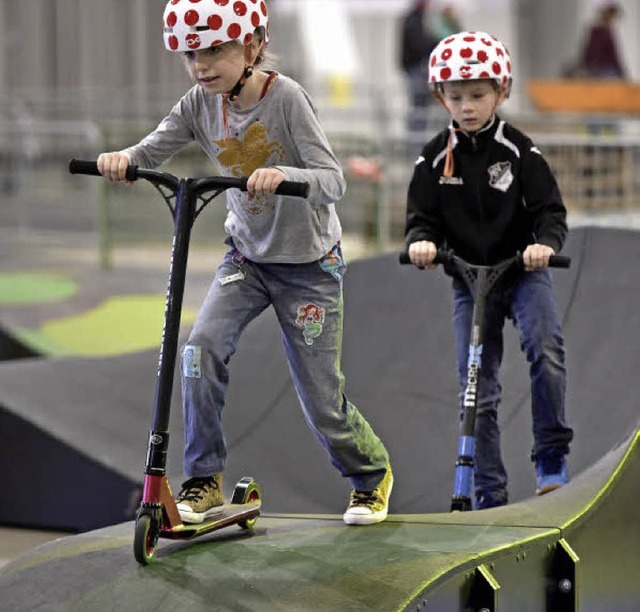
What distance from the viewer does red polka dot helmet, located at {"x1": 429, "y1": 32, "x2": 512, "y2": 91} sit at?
4.48m

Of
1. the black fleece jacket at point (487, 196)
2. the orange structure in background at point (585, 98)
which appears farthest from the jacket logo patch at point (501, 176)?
the orange structure in background at point (585, 98)

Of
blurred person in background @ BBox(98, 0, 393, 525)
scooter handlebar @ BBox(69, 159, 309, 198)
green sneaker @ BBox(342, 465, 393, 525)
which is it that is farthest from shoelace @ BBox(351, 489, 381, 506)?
scooter handlebar @ BBox(69, 159, 309, 198)

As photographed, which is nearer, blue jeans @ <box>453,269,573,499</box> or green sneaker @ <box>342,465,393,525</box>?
green sneaker @ <box>342,465,393,525</box>

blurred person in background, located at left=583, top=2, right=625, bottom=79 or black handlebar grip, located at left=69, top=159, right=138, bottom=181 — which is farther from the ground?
blurred person in background, located at left=583, top=2, right=625, bottom=79

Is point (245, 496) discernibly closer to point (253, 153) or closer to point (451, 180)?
point (253, 153)

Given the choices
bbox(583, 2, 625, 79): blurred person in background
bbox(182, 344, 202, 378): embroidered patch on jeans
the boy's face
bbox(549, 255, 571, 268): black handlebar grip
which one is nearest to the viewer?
bbox(182, 344, 202, 378): embroidered patch on jeans

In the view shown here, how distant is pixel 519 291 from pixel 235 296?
1183mm

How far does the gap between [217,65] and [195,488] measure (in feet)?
3.85

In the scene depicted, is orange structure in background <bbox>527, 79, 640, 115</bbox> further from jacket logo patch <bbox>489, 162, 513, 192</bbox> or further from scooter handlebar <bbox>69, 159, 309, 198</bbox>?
scooter handlebar <bbox>69, 159, 309, 198</bbox>

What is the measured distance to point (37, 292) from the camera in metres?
10.8

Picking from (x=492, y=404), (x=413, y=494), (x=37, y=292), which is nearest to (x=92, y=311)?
(x=37, y=292)

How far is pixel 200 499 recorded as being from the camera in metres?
3.85

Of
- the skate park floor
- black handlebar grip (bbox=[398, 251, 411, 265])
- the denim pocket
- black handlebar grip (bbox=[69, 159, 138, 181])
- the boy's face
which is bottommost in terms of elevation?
the skate park floor

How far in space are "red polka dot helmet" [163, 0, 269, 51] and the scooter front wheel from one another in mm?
1250
